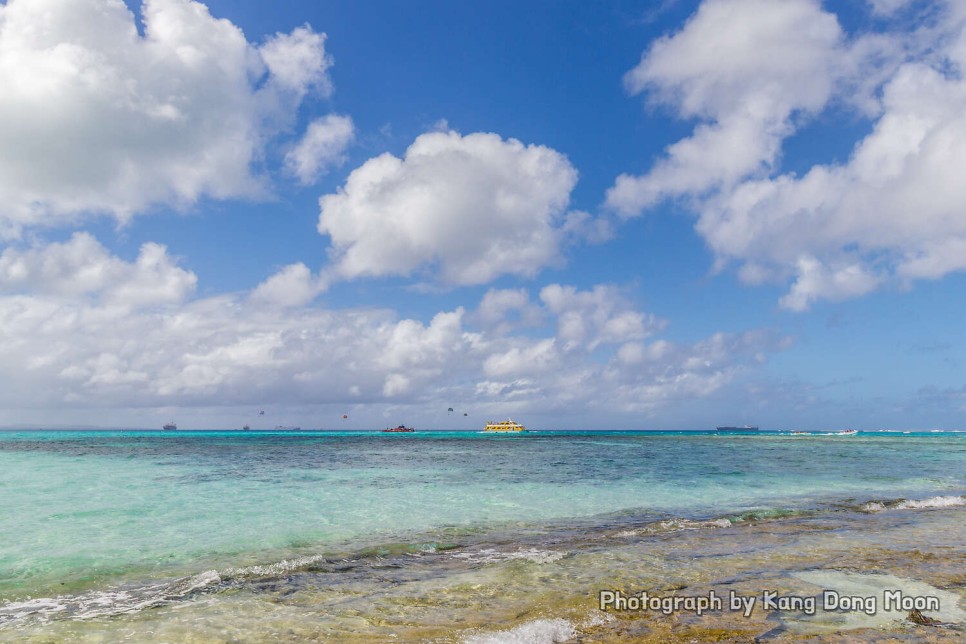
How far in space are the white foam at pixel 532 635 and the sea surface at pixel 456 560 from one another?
0.04m

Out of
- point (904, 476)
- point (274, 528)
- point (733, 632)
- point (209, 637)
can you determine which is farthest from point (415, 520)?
point (904, 476)

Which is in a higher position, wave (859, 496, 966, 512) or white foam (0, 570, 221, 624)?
white foam (0, 570, 221, 624)

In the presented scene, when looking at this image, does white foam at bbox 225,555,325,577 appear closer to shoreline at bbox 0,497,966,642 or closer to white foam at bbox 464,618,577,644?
shoreline at bbox 0,497,966,642

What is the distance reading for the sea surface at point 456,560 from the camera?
8.36 metres

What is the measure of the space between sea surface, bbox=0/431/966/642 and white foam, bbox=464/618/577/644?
1.5 inches

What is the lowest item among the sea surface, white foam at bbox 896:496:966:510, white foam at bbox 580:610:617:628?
white foam at bbox 896:496:966:510

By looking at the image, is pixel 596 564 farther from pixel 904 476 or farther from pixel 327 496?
pixel 904 476

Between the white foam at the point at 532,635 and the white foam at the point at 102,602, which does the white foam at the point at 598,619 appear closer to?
the white foam at the point at 532,635

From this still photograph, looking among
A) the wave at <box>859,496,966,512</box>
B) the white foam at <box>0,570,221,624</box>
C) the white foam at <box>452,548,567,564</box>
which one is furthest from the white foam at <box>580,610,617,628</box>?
the wave at <box>859,496,966,512</box>

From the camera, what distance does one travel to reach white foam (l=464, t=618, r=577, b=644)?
7.67 metres

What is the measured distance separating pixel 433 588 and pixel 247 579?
14.0 feet

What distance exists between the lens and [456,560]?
13.0m

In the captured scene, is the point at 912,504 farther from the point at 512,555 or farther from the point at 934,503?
the point at 512,555

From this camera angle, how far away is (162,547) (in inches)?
573
